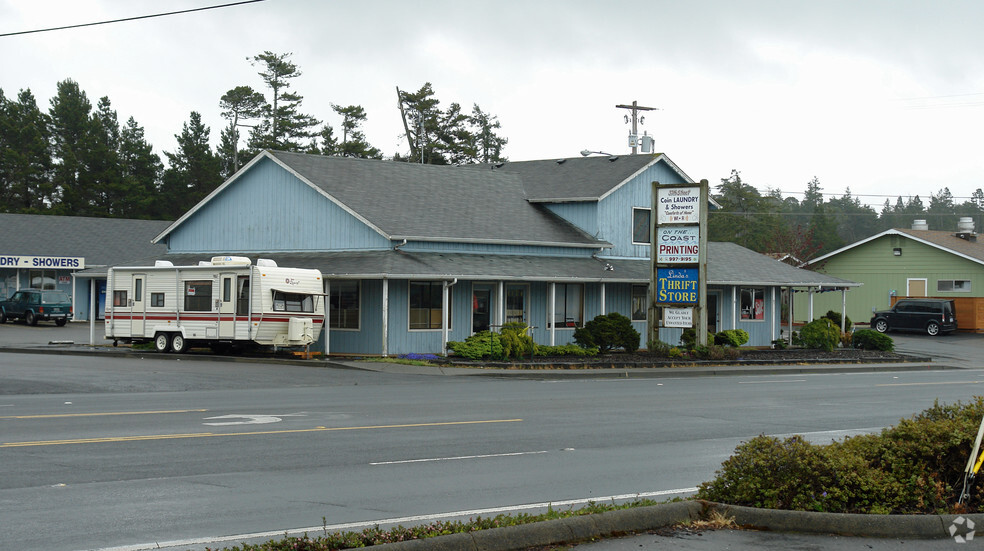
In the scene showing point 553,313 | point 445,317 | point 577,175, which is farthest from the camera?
point 577,175

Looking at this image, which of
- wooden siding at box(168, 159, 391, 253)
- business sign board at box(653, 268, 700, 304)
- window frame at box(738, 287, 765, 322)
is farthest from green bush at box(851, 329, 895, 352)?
wooden siding at box(168, 159, 391, 253)

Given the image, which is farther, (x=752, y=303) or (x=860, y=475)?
(x=752, y=303)

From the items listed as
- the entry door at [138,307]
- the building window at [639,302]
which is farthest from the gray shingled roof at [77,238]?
the building window at [639,302]

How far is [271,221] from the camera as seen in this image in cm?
3597

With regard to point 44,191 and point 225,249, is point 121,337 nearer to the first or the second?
point 225,249

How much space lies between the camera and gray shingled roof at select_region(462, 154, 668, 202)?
128 feet

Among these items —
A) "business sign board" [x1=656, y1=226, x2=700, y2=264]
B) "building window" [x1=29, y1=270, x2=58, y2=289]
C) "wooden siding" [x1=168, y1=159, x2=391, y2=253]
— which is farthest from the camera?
"building window" [x1=29, y1=270, x2=58, y2=289]

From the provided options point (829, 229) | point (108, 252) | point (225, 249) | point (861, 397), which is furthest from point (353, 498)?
point (829, 229)

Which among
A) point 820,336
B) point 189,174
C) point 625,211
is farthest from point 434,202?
point 189,174

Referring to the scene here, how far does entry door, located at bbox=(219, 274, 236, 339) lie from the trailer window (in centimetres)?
124

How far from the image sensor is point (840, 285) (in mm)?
42812

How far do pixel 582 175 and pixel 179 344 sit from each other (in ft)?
58.4

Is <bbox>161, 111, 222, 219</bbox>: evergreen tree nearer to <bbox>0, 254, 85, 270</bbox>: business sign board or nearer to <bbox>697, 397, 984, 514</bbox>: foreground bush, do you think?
<bbox>0, 254, 85, 270</bbox>: business sign board

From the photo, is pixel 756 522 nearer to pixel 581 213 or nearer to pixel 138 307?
pixel 138 307
